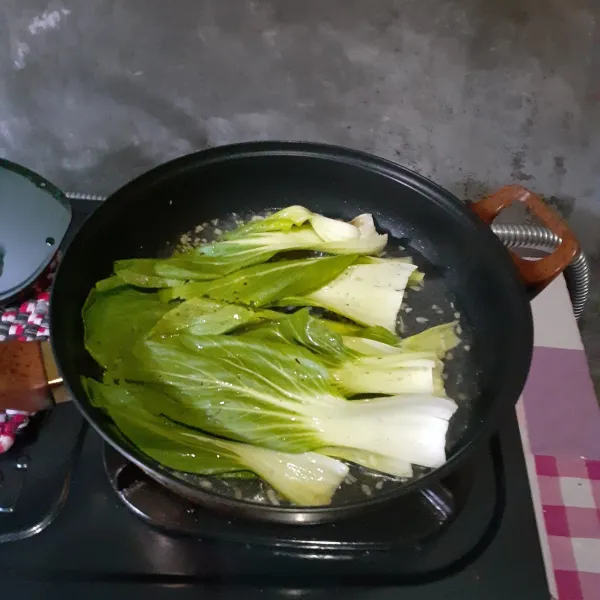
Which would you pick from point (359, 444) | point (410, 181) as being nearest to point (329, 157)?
point (410, 181)

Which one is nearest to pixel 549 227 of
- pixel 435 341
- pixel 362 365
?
pixel 435 341

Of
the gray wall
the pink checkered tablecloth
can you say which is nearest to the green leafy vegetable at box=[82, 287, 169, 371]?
the gray wall

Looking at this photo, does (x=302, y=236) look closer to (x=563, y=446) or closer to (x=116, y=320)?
(x=116, y=320)

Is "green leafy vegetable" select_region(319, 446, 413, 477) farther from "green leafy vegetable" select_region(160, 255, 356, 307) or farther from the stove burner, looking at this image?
"green leafy vegetable" select_region(160, 255, 356, 307)

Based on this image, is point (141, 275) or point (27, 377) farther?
point (141, 275)

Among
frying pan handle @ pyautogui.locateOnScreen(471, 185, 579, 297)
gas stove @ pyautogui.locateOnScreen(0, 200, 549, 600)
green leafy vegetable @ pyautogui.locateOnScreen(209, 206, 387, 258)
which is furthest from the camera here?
green leafy vegetable @ pyautogui.locateOnScreen(209, 206, 387, 258)

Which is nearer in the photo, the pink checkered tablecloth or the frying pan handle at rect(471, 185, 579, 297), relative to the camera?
the frying pan handle at rect(471, 185, 579, 297)

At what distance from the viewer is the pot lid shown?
90 centimetres

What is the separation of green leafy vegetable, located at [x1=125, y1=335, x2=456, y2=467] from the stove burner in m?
0.06

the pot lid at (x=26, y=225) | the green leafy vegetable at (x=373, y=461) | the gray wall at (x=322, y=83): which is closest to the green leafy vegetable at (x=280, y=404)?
the green leafy vegetable at (x=373, y=461)

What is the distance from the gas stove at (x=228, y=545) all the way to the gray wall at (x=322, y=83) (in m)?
0.61

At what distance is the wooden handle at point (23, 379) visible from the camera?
715 mm

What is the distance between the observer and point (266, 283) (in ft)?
2.85

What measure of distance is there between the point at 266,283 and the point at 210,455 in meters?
0.25
